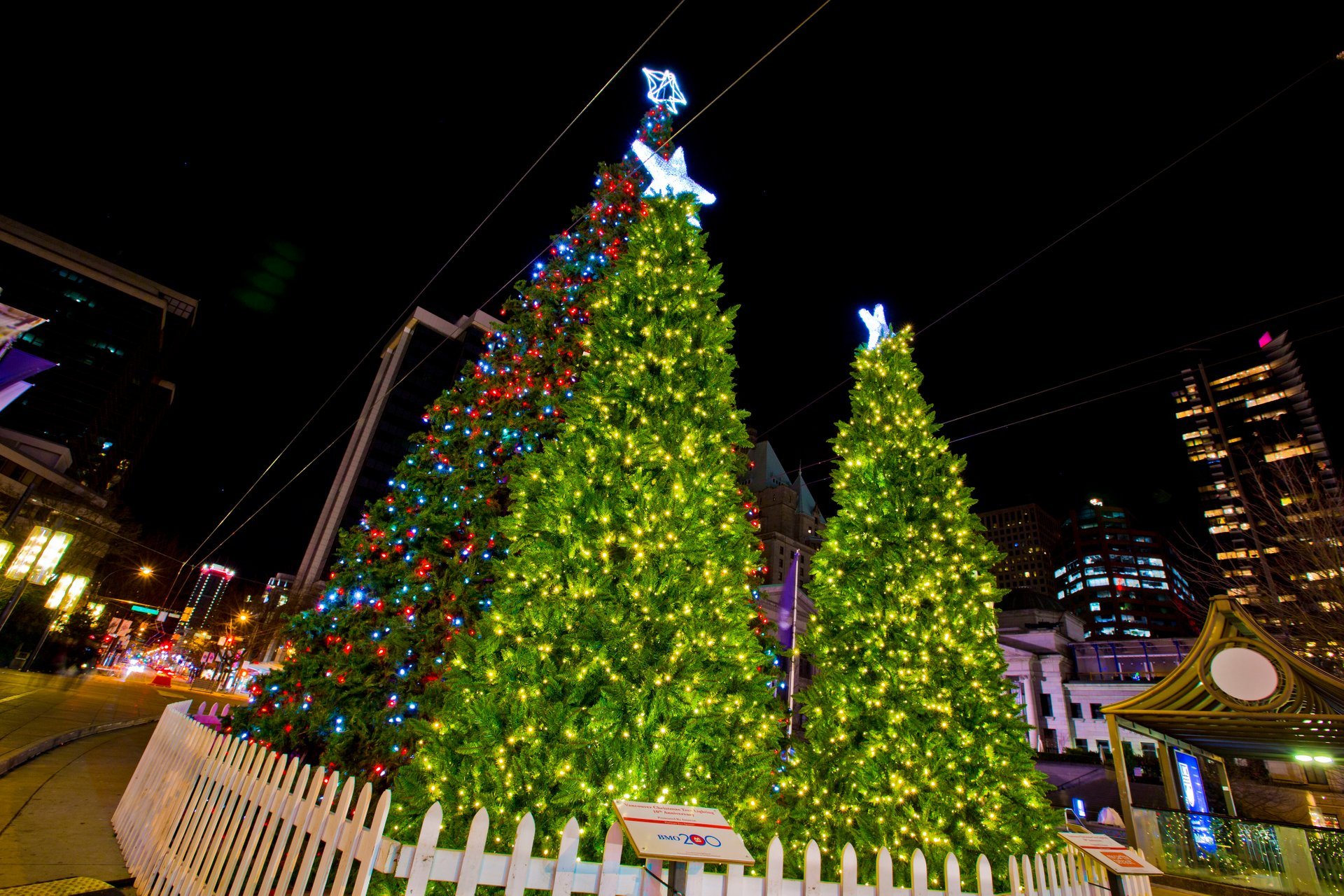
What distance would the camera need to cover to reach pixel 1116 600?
11225 centimetres

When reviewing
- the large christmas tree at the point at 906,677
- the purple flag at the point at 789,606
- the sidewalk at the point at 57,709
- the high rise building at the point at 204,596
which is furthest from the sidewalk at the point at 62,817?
the high rise building at the point at 204,596

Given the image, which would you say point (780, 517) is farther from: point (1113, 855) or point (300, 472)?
point (1113, 855)

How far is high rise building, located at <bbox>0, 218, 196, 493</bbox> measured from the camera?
5628cm

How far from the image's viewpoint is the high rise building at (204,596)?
77.3 metres

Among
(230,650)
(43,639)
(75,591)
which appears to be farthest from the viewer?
(230,650)

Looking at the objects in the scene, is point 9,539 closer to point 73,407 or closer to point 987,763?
point 987,763

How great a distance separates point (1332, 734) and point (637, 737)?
43.7ft

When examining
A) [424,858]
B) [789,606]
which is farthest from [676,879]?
[789,606]

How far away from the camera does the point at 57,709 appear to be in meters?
13.3

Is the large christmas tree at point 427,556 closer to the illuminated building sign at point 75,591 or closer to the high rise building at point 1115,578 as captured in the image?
the illuminated building sign at point 75,591

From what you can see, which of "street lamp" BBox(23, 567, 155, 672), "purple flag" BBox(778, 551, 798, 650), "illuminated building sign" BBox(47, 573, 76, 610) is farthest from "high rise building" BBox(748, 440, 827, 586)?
"street lamp" BBox(23, 567, 155, 672)

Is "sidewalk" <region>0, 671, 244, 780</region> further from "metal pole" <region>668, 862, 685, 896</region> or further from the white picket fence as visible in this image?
"metal pole" <region>668, 862, 685, 896</region>

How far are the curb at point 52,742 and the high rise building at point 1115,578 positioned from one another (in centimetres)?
13124

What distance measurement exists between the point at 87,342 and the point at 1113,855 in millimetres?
93380
